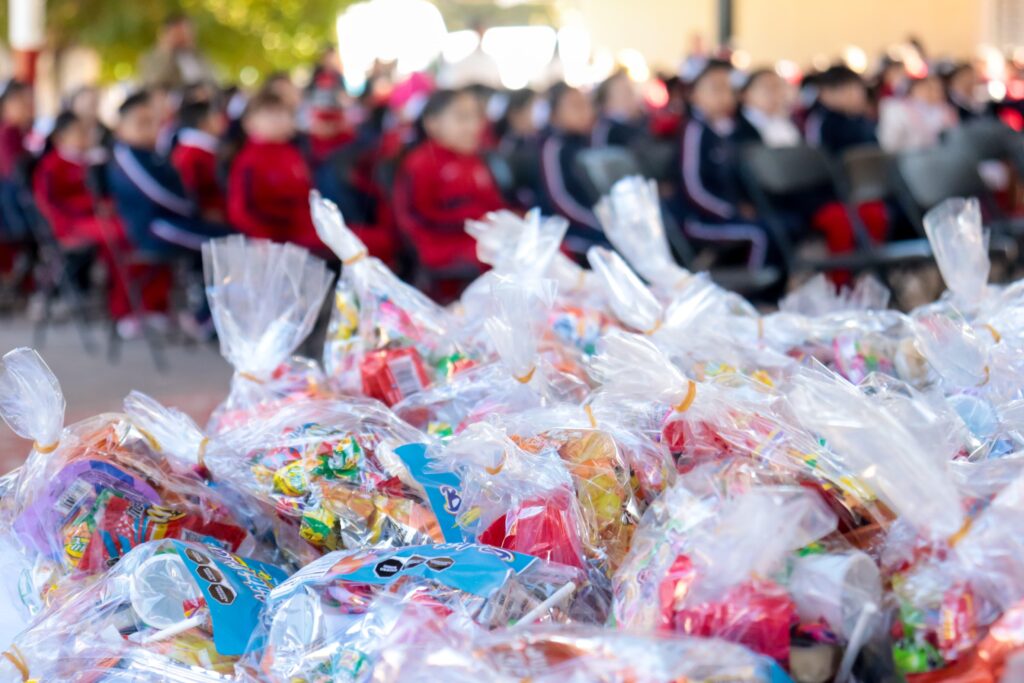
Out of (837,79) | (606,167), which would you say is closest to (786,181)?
(606,167)

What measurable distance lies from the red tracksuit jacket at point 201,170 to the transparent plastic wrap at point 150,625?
5.41m

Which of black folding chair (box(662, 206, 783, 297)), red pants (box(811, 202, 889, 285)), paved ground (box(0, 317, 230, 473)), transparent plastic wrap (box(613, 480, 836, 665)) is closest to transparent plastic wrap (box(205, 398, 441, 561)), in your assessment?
transparent plastic wrap (box(613, 480, 836, 665))

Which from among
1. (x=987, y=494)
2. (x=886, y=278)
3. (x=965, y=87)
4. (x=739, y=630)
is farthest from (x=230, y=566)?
(x=965, y=87)

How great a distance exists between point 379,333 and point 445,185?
3.67 m

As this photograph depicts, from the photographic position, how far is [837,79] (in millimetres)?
7770

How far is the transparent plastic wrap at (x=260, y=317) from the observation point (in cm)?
180

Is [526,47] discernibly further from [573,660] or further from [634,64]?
[573,660]

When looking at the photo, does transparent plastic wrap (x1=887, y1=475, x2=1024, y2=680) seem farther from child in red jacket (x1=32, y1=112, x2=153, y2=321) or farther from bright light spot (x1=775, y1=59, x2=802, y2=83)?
bright light spot (x1=775, y1=59, x2=802, y2=83)

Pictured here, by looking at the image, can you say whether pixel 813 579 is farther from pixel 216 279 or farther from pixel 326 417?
pixel 216 279

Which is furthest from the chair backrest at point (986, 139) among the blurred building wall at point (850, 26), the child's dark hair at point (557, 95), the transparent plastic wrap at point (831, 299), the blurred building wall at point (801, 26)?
the blurred building wall at point (850, 26)

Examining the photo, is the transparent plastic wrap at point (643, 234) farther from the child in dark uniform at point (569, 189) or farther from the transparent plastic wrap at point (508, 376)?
the child in dark uniform at point (569, 189)

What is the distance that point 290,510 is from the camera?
1437 millimetres

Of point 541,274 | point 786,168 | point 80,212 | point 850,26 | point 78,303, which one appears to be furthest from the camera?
Result: point 850,26

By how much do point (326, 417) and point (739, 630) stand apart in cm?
66
